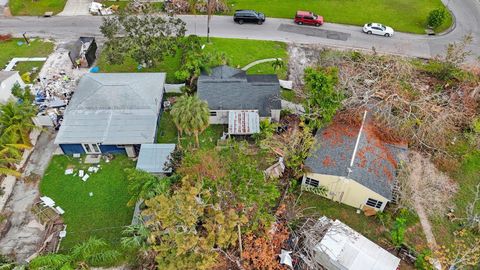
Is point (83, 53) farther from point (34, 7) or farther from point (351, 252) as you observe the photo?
point (351, 252)

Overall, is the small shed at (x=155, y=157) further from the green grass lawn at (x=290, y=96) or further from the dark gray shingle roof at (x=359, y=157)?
the green grass lawn at (x=290, y=96)

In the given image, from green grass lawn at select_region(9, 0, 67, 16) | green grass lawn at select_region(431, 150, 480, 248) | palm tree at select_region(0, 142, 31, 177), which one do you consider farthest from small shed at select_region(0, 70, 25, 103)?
green grass lawn at select_region(431, 150, 480, 248)

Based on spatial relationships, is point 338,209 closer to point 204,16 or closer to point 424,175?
point 424,175

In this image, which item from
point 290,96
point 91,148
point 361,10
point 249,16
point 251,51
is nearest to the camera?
point 91,148

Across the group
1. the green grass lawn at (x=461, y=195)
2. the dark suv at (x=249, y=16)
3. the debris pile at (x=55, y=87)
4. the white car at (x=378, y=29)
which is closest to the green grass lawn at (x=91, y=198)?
the debris pile at (x=55, y=87)

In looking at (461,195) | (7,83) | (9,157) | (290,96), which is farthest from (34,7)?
(461,195)

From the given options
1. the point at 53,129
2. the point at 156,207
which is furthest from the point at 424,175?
the point at 53,129

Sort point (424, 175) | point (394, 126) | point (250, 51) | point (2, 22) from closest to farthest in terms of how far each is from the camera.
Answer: point (424, 175)
point (394, 126)
point (250, 51)
point (2, 22)
